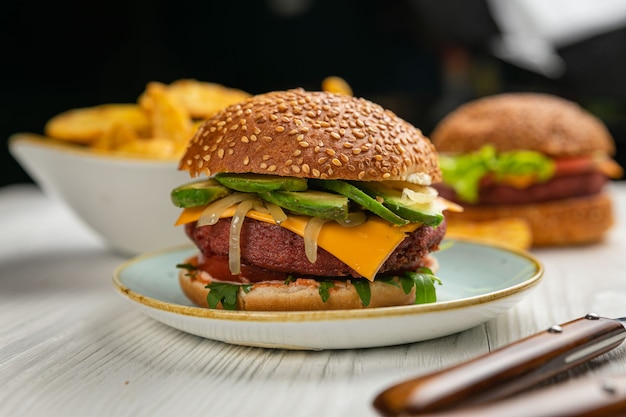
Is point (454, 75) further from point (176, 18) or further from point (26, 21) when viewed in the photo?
point (26, 21)

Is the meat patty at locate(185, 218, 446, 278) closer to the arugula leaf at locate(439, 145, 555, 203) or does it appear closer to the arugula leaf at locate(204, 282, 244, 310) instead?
the arugula leaf at locate(204, 282, 244, 310)

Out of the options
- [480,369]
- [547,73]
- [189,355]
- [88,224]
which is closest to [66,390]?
[189,355]

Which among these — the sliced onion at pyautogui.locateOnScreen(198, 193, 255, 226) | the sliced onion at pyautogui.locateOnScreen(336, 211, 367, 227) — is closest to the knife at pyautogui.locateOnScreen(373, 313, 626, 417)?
the sliced onion at pyautogui.locateOnScreen(336, 211, 367, 227)

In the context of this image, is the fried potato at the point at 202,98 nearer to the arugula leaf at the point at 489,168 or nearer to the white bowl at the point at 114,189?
the white bowl at the point at 114,189

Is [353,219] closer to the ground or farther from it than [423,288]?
farther from it

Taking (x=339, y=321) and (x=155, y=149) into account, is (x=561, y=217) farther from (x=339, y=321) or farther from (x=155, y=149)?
(x=339, y=321)

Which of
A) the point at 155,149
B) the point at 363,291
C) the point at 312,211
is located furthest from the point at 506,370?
the point at 155,149
